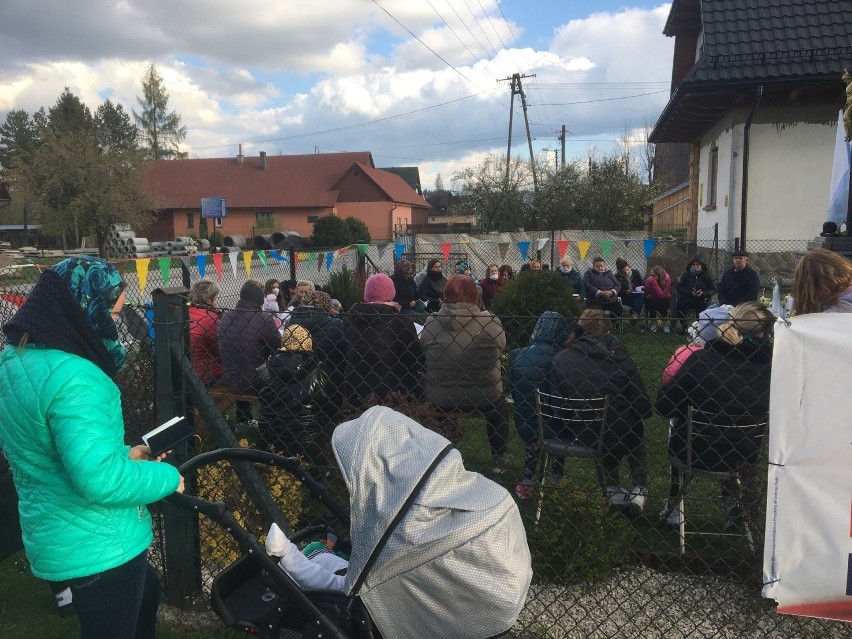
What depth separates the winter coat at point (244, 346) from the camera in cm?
534

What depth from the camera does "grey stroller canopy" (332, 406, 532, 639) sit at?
6.86 ft

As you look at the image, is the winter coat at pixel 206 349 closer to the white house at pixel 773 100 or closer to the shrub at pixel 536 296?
the shrub at pixel 536 296

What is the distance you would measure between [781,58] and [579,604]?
12.4 metres

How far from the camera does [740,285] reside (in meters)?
10.9

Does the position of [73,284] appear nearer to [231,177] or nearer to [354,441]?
[354,441]

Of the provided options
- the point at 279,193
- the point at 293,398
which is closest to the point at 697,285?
the point at 293,398

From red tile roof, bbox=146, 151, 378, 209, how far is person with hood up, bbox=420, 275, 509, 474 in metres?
51.5

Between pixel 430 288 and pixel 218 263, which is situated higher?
pixel 218 263

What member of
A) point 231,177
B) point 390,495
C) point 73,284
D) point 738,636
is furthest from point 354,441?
point 231,177

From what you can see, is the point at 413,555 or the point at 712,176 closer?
the point at 413,555

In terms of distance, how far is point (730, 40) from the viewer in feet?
43.2

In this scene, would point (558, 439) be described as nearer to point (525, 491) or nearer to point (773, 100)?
point (525, 491)

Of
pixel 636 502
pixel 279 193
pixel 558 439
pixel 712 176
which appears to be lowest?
pixel 636 502

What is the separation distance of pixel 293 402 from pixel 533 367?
5.28 feet
